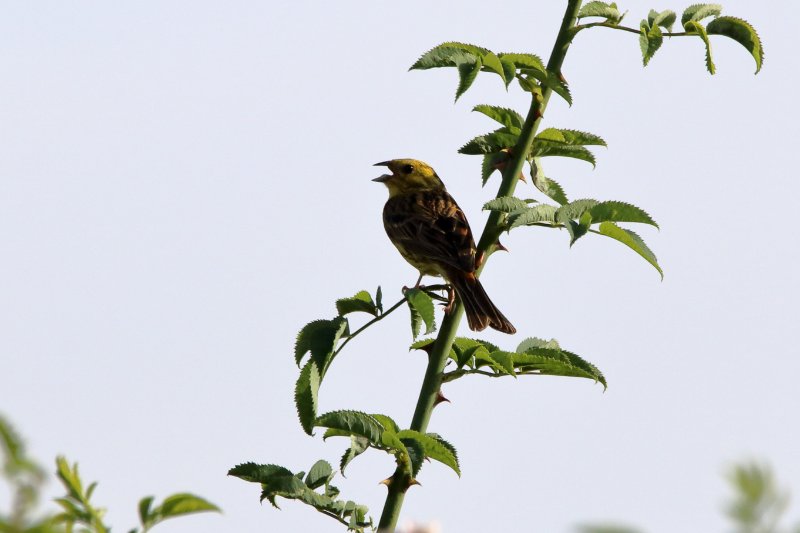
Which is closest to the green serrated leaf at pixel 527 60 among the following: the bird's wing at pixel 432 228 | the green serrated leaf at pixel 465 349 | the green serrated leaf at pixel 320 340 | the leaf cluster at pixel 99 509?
the green serrated leaf at pixel 465 349

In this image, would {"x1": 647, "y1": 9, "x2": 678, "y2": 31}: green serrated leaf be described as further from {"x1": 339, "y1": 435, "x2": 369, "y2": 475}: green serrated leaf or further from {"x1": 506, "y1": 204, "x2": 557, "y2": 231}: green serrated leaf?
{"x1": 339, "y1": 435, "x2": 369, "y2": 475}: green serrated leaf

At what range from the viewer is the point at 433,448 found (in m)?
3.17

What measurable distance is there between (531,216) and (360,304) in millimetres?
724

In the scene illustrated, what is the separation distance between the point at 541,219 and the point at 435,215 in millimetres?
4238

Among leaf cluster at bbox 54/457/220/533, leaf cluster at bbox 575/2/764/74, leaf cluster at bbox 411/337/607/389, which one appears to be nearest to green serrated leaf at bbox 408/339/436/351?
leaf cluster at bbox 411/337/607/389

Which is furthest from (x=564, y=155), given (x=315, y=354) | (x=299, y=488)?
(x=299, y=488)

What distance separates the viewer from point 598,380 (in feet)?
11.7

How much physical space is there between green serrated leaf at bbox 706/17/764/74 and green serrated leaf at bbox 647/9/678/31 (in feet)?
0.55

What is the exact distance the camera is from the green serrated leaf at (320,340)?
11.1 ft

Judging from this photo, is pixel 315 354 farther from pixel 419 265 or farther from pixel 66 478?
pixel 419 265

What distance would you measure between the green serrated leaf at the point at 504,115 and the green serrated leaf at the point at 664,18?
0.55 meters

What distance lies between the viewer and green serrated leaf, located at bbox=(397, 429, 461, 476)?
10.2ft

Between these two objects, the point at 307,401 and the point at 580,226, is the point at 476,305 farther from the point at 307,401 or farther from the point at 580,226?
the point at 307,401

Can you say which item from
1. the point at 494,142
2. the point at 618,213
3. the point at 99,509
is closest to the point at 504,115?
the point at 494,142
